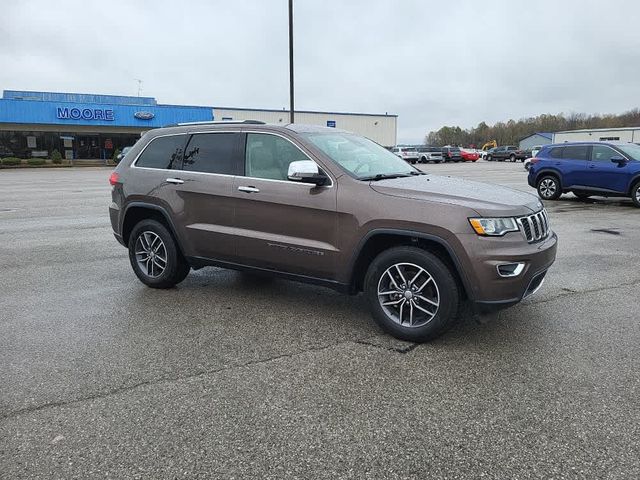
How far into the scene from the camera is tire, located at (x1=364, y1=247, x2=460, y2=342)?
4012 mm

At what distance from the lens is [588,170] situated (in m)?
13.7

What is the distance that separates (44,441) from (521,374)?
3068 mm

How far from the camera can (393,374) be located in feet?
12.0

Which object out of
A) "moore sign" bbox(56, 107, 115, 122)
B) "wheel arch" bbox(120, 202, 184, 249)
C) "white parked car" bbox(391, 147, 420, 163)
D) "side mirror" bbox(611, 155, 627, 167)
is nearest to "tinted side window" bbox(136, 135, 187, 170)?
"wheel arch" bbox(120, 202, 184, 249)

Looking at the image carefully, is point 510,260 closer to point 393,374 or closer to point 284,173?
point 393,374

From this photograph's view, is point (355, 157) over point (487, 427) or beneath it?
over

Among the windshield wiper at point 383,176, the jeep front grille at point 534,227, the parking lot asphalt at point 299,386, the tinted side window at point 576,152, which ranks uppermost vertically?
the tinted side window at point 576,152

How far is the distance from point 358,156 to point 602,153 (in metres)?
11.0

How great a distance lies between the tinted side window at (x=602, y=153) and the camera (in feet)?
43.8

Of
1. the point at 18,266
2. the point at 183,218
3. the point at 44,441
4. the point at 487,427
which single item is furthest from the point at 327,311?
the point at 18,266

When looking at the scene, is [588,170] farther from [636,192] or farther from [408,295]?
[408,295]

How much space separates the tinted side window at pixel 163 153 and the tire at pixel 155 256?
2.14 ft

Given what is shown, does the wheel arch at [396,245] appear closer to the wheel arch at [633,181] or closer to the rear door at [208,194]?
the rear door at [208,194]

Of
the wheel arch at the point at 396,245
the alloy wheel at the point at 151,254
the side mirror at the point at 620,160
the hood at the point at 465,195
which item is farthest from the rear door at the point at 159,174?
the side mirror at the point at 620,160
